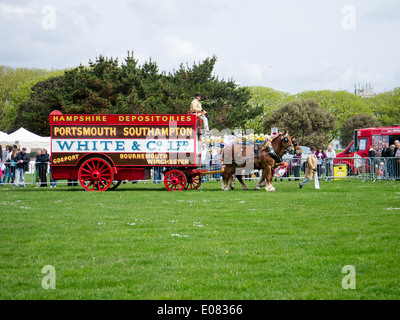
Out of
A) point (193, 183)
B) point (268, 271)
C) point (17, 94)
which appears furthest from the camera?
point (17, 94)

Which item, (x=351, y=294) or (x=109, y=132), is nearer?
(x=351, y=294)

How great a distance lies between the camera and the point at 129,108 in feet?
158

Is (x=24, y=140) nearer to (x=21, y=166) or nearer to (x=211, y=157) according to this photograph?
(x=21, y=166)

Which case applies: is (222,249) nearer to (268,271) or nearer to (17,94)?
(268,271)

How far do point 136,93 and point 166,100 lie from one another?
237 inches

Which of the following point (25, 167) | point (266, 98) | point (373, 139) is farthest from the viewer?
point (266, 98)

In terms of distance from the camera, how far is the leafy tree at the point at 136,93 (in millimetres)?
49312

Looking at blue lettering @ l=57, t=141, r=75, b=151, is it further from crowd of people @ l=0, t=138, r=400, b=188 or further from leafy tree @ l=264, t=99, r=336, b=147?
leafy tree @ l=264, t=99, r=336, b=147

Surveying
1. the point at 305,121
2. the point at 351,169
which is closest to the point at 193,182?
the point at 351,169

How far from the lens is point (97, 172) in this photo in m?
20.6

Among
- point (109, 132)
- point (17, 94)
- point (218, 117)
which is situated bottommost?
point (109, 132)

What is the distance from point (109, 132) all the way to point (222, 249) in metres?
13.6

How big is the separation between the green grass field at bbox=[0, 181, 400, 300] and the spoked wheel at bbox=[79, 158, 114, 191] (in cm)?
727
